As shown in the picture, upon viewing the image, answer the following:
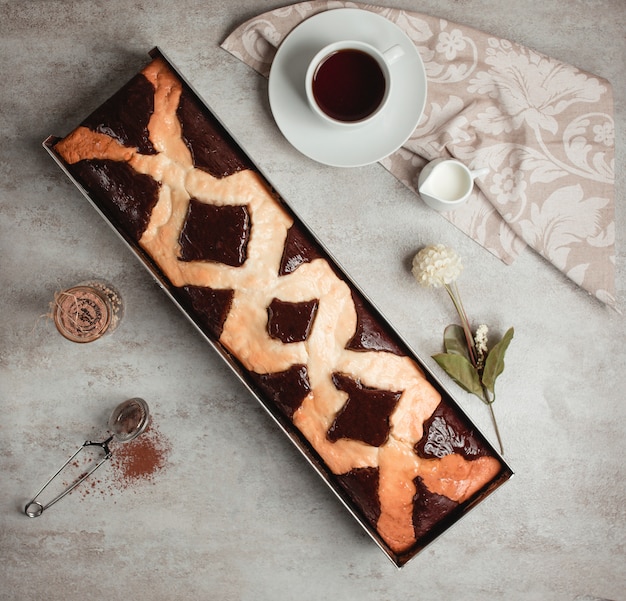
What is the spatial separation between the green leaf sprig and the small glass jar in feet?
3.76

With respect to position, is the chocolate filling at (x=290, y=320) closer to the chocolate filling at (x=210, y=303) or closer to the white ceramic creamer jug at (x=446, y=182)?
the chocolate filling at (x=210, y=303)

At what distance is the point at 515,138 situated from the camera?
1927 millimetres

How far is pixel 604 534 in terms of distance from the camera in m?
2.04

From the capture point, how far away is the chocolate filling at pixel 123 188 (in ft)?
5.46

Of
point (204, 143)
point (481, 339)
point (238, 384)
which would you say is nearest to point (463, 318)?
point (481, 339)

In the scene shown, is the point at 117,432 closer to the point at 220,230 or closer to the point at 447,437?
the point at 220,230

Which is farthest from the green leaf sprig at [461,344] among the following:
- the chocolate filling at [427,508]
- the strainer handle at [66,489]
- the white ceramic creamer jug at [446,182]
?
the strainer handle at [66,489]

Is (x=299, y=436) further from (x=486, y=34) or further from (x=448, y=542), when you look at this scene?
(x=486, y=34)

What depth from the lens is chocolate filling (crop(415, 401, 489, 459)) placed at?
5.41ft

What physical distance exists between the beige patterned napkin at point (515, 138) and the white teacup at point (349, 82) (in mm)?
242

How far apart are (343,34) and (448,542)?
1940 millimetres

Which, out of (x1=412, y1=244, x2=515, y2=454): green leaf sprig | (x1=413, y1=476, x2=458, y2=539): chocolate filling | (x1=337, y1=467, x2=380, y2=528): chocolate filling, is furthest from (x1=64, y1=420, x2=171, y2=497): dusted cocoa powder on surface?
(x1=412, y1=244, x2=515, y2=454): green leaf sprig

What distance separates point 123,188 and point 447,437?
1.33m

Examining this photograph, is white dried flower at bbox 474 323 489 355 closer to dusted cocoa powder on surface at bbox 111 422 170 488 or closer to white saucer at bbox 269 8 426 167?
white saucer at bbox 269 8 426 167
